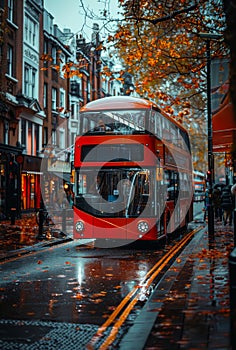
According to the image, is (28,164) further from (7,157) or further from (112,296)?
(112,296)

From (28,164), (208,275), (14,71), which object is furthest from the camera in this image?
(28,164)

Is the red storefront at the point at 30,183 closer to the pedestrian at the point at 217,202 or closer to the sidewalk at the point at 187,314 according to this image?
the pedestrian at the point at 217,202

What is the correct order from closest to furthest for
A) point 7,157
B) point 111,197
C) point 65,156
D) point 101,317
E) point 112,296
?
point 101,317
point 112,296
point 111,197
point 7,157
point 65,156

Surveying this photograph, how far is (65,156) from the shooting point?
48.1m

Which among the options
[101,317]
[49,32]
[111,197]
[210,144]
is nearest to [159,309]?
[101,317]

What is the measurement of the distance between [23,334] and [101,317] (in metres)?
1.32

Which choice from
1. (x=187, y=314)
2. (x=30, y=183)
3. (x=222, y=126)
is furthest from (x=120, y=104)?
(x=30, y=183)

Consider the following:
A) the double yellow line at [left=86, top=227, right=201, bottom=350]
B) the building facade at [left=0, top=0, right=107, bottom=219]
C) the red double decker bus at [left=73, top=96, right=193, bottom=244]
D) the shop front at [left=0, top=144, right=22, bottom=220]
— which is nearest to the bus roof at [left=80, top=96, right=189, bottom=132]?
the red double decker bus at [left=73, top=96, right=193, bottom=244]

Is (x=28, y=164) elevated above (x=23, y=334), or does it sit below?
above

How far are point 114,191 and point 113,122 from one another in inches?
87.5

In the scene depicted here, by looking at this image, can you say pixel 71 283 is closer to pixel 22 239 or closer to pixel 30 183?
pixel 22 239

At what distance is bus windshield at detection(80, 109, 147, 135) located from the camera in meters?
16.8

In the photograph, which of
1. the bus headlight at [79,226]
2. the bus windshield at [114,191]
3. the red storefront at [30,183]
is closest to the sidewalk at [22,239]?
the bus headlight at [79,226]

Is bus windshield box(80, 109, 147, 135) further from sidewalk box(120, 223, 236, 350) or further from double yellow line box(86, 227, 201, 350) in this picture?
sidewalk box(120, 223, 236, 350)
